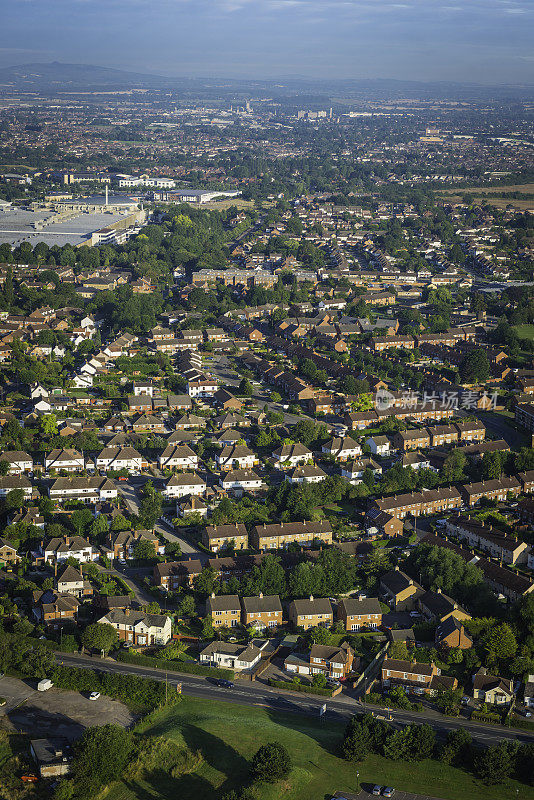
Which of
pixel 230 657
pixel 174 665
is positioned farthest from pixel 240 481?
pixel 174 665

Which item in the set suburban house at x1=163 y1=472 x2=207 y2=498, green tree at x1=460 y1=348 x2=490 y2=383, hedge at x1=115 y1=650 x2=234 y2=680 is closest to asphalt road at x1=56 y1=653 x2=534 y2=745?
hedge at x1=115 y1=650 x2=234 y2=680

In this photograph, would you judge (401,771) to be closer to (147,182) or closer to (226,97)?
(147,182)

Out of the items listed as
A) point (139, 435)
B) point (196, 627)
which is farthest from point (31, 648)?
point (139, 435)

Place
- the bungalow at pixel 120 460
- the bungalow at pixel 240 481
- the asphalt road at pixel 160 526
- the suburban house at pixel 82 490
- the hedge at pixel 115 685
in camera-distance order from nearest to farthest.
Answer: the hedge at pixel 115 685, the asphalt road at pixel 160 526, the suburban house at pixel 82 490, the bungalow at pixel 240 481, the bungalow at pixel 120 460

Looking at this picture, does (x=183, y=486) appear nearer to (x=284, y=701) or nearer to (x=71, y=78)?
(x=284, y=701)

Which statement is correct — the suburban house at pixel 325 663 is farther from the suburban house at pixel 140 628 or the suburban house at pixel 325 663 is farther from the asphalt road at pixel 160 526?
the asphalt road at pixel 160 526

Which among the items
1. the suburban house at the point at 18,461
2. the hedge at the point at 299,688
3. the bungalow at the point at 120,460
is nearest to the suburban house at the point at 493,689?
the hedge at the point at 299,688

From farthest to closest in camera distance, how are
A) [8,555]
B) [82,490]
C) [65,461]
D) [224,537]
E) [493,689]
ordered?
[65,461]
[82,490]
[224,537]
[8,555]
[493,689]
